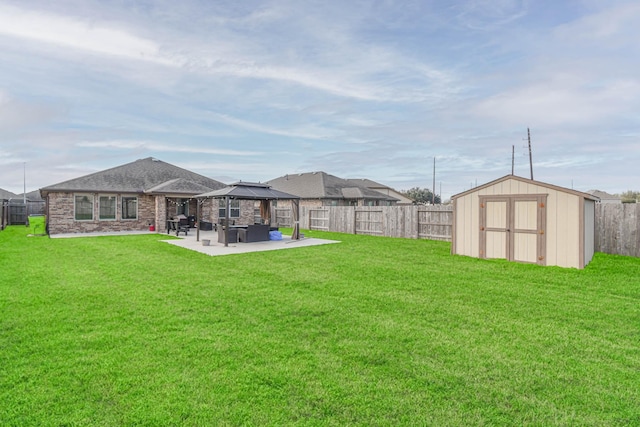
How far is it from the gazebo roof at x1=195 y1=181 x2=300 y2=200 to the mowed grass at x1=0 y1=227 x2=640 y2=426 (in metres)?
6.46

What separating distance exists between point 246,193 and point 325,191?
15.5 metres

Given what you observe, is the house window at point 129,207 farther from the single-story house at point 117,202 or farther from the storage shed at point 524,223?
the storage shed at point 524,223

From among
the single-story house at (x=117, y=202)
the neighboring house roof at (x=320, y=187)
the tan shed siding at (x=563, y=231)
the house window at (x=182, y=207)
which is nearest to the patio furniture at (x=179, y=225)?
the single-story house at (x=117, y=202)

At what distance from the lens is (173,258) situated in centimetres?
970

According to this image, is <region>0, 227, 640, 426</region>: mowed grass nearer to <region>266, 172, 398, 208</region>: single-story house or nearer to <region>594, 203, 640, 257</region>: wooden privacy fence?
<region>594, 203, 640, 257</region>: wooden privacy fence

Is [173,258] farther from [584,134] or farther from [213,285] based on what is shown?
[584,134]

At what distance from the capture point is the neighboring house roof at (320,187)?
29.1 meters

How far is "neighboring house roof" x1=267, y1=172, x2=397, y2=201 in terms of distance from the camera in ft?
95.5

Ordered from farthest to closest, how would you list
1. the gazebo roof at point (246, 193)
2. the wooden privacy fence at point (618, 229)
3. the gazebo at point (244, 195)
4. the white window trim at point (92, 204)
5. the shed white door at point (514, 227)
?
1. the white window trim at point (92, 204)
2. the gazebo roof at point (246, 193)
3. the gazebo at point (244, 195)
4. the wooden privacy fence at point (618, 229)
5. the shed white door at point (514, 227)

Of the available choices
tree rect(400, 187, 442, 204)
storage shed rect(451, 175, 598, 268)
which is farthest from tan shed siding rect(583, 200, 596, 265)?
tree rect(400, 187, 442, 204)

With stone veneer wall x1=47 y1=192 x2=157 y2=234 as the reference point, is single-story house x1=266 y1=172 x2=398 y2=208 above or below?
above

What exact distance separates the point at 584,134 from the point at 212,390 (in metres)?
31.2

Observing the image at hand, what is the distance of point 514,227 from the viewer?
9508 mm

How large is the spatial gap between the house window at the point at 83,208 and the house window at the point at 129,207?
5.17 ft
